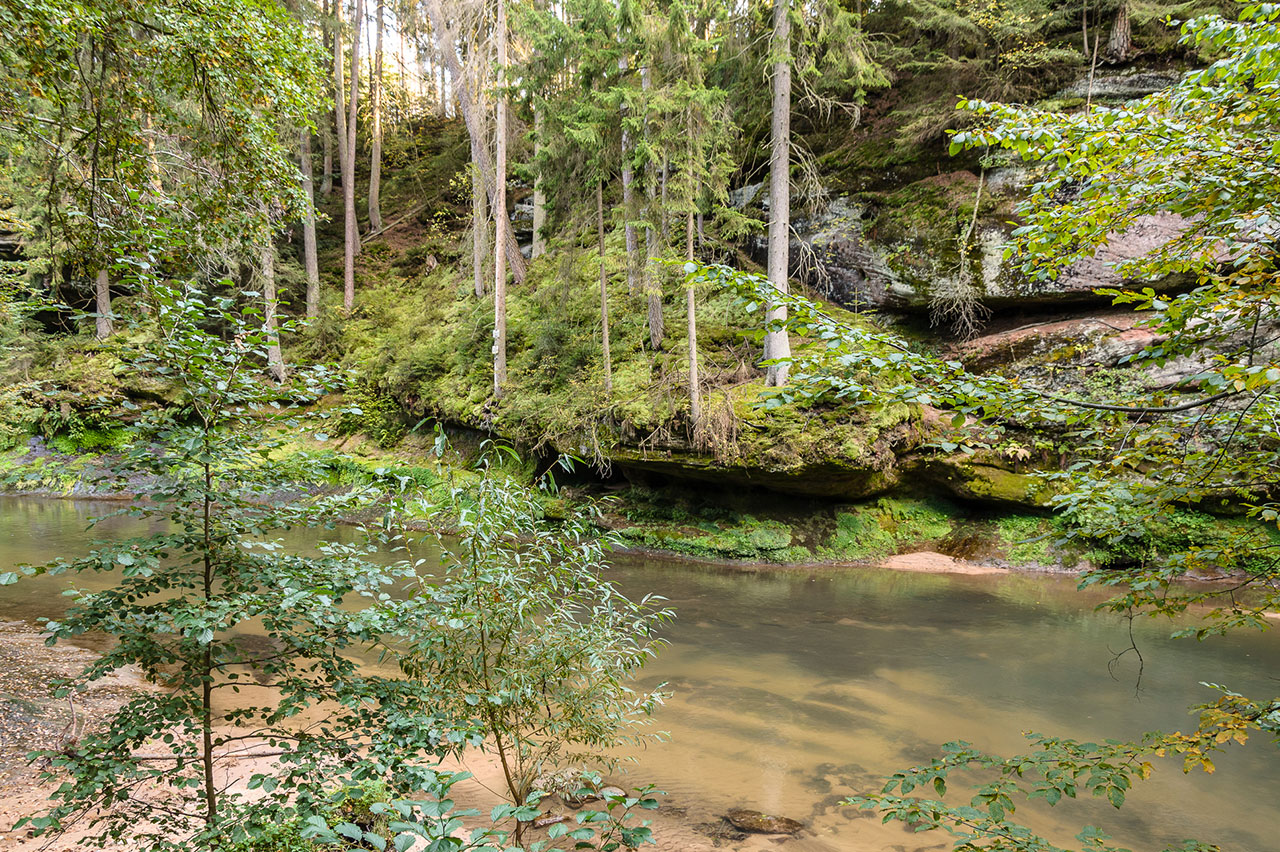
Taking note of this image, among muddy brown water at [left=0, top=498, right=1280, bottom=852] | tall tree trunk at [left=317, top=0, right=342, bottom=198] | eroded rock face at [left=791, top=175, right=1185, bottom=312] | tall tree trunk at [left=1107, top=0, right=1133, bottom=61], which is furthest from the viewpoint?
tall tree trunk at [left=317, top=0, right=342, bottom=198]

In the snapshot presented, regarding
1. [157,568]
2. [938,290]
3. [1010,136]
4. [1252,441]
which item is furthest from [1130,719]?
[938,290]

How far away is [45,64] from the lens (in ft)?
11.5

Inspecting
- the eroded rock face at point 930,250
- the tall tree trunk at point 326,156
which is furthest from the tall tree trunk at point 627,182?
the tall tree trunk at point 326,156

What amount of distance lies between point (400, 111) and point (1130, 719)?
31.1 metres

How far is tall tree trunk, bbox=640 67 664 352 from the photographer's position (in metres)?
11.1

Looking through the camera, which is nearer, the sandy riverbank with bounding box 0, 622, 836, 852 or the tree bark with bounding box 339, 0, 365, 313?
the sandy riverbank with bounding box 0, 622, 836, 852

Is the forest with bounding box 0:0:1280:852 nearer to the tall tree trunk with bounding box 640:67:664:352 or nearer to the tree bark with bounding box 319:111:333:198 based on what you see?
the tall tree trunk with bounding box 640:67:664:352

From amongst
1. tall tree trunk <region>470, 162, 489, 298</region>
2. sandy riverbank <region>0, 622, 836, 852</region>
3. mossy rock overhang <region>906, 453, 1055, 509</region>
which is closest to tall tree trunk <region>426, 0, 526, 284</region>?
tall tree trunk <region>470, 162, 489, 298</region>

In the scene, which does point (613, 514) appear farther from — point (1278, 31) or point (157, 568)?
point (1278, 31)

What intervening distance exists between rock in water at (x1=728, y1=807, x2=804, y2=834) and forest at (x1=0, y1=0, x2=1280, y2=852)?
8cm

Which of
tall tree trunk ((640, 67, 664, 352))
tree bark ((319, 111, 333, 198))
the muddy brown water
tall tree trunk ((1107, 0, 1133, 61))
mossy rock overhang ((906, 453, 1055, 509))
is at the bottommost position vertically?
the muddy brown water

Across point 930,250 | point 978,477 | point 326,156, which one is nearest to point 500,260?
point 930,250

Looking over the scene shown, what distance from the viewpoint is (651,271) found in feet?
38.3

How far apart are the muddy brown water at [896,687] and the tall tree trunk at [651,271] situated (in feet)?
16.8
